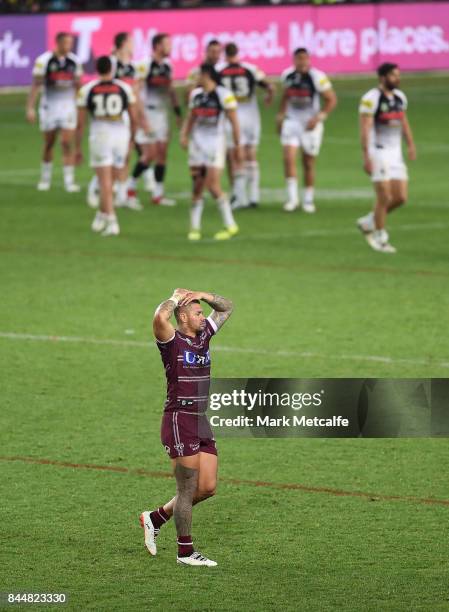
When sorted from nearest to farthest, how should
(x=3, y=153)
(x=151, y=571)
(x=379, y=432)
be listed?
1. (x=379, y=432)
2. (x=151, y=571)
3. (x=3, y=153)

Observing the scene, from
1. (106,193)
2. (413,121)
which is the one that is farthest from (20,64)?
(106,193)

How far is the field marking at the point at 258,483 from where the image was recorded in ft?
34.7

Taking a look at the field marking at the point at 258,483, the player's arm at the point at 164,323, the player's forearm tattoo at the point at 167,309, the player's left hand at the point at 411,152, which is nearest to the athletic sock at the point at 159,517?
the player's arm at the point at 164,323

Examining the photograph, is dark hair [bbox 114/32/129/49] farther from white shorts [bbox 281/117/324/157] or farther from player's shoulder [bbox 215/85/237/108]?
player's shoulder [bbox 215/85/237/108]

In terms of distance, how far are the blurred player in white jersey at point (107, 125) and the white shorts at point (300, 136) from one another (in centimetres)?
282

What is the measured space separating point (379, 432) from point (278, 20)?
108 feet

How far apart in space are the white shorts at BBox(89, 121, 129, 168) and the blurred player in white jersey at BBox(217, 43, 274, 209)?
2.54 meters

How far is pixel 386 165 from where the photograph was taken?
20000 mm

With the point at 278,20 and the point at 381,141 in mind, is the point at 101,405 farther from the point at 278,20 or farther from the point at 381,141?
the point at 278,20

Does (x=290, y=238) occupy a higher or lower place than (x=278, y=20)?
lower

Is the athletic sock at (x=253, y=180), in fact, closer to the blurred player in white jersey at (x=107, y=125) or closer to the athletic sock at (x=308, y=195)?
the athletic sock at (x=308, y=195)

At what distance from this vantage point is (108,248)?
21297 mm

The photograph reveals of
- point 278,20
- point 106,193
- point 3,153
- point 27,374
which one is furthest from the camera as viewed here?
point 278,20

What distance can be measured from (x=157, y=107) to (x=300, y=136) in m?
2.53
